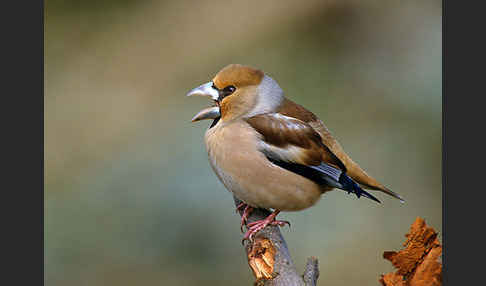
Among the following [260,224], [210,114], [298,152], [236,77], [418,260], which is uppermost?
[236,77]

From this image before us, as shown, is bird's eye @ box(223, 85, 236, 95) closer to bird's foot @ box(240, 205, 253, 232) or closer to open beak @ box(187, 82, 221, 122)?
open beak @ box(187, 82, 221, 122)

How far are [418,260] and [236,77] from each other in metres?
1.12

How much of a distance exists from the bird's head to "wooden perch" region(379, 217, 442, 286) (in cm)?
88

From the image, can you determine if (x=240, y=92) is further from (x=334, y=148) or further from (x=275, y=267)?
(x=275, y=267)

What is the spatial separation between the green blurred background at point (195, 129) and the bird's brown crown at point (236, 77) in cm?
106

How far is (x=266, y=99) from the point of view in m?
2.77

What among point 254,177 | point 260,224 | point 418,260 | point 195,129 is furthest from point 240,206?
point 195,129

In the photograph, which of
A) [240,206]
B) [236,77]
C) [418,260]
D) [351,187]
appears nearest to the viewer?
[418,260]

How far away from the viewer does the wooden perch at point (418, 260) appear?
232cm

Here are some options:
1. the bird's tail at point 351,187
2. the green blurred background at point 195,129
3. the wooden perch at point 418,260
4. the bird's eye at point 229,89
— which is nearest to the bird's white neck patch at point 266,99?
the bird's eye at point 229,89

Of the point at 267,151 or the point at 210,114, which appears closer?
the point at 267,151

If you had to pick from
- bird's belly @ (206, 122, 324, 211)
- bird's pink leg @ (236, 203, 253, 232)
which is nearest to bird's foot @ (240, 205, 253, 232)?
bird's pink leg @ (236, 203, 253, 232)

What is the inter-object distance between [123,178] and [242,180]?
183cm

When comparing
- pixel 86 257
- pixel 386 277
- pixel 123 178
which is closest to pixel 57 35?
pixel 123 178
